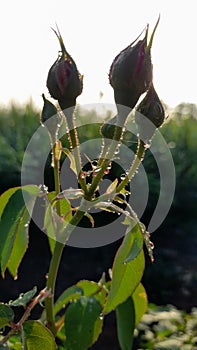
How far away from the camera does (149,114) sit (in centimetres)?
69

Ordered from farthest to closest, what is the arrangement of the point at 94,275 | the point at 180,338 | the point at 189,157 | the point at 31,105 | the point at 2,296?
the point at 31,105 → the point at 189,157 → the point at 94,275 → the point at 2,296 → the point at 180,338

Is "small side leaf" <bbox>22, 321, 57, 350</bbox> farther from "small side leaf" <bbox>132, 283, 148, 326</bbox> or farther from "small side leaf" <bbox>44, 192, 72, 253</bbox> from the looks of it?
"small side leaf" <bbox>132, 283, 148, 326</bbox>

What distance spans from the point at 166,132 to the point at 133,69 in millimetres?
2738

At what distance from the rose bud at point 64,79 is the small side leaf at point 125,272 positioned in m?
0.18

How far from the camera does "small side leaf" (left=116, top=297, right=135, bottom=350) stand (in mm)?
923

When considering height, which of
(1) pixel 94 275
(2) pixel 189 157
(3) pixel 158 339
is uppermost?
(3) pixel 158 339

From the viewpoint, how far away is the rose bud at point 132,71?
2.13 feet

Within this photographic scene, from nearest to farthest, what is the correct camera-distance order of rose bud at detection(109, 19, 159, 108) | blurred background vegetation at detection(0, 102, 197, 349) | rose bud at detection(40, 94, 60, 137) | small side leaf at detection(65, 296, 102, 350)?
1. rose bud at detection(109, 19, 159, 108)
2. rose bud at detection(40, 94, 60, 137)
3. small side leaf at detection(65, 296, 102, 350)
4. blurred background vegetation at detection(0, 102, 197, 349)

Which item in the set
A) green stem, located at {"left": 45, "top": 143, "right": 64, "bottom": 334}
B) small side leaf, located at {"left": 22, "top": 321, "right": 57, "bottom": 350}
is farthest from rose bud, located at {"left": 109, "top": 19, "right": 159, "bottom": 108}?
small side leaf, located at {"left": 22, "top": 321, "right": 57, "bottom": 350}

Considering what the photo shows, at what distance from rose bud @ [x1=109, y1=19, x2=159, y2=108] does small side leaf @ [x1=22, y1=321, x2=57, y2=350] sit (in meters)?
0.31

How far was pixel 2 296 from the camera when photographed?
2.85 metres

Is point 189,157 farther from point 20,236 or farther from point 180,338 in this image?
point 20,236

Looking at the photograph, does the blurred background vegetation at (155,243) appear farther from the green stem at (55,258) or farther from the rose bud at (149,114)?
the rose bud at (149,114)

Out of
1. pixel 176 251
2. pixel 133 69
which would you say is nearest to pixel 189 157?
pixel 176 251
